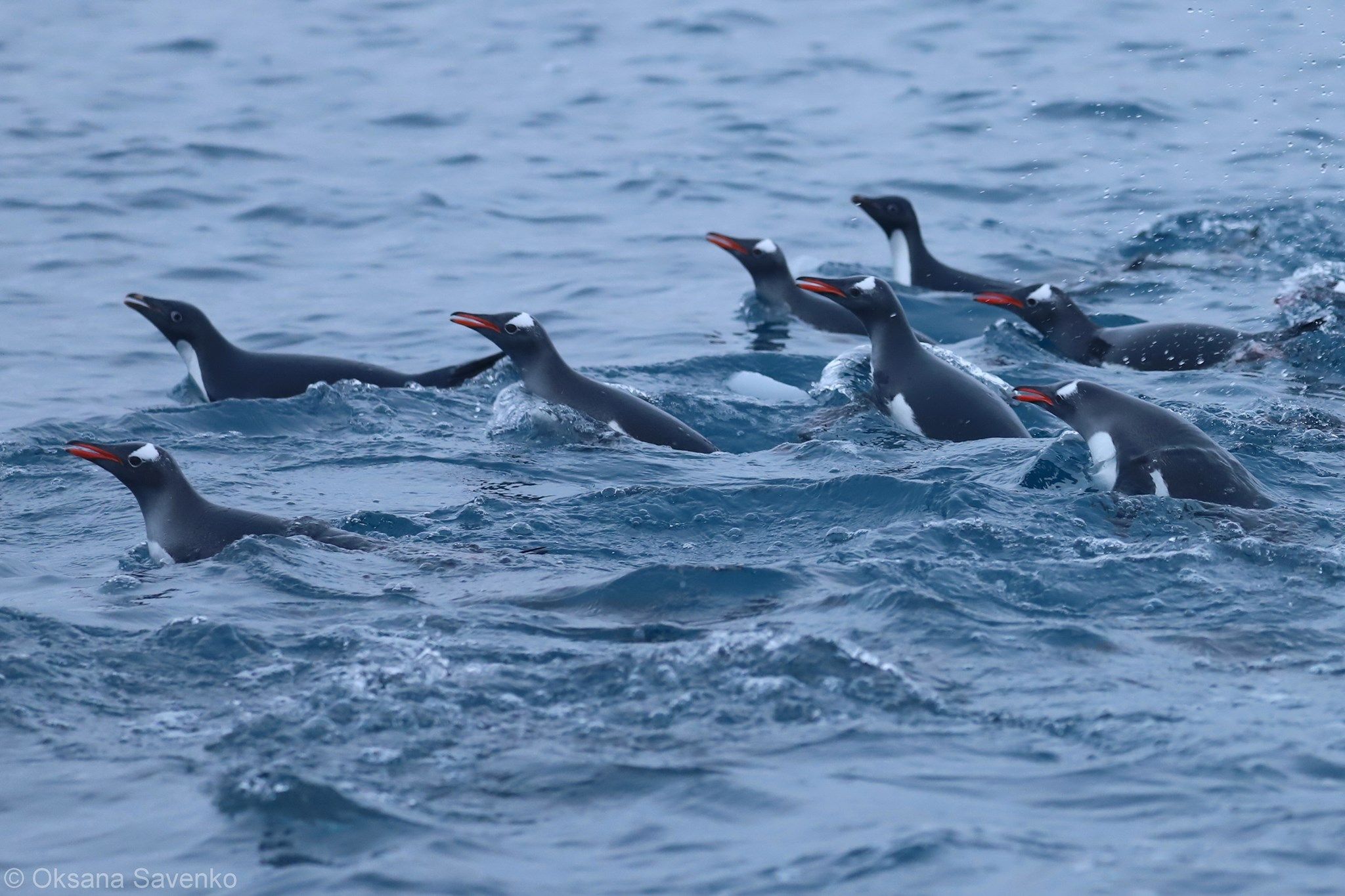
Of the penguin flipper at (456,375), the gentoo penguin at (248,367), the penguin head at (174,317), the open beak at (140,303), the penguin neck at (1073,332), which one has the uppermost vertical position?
the open beak at (140,303)

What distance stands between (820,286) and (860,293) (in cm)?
28

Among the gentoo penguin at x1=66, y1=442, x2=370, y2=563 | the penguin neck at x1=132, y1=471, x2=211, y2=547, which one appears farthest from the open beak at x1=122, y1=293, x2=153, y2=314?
the penguin neck at x1=132, y1=471, x2=211, y2=547

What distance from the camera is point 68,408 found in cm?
967

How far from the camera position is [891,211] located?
1247 cm

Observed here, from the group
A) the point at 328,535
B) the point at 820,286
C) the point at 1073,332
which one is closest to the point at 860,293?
the point at 820,286

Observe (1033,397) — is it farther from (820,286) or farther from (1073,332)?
(1073,332)

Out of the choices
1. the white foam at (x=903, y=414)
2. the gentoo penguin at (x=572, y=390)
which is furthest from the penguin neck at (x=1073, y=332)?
the gentoo penguin at (x=572, y=390)

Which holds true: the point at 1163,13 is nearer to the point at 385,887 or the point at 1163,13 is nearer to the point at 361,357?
the point at 361,357

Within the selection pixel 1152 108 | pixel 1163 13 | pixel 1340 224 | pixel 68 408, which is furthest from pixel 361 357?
pixel 1163 13

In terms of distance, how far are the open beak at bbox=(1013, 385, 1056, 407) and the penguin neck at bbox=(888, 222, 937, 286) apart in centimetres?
416

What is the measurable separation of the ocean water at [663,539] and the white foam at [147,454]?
42 centimetres

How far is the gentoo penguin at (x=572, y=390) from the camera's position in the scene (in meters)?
8.55

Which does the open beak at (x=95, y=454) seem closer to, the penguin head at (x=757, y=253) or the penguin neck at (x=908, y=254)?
the penguin head at (x=757, y=253)

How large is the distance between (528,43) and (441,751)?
55.8 feet
